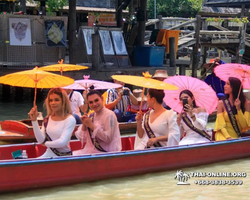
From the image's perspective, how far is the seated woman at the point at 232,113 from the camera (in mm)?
7261

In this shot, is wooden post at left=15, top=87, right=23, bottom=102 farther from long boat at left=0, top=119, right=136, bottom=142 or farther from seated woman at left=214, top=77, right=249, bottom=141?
seated woman at left=214, top=77, right=249, bottom=141

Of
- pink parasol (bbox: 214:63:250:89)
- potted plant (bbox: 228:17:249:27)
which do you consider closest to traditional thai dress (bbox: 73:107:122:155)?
pink parasol (bbox: 214:63:250:89)

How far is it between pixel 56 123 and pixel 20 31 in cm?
795

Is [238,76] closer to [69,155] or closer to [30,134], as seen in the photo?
[69,155]

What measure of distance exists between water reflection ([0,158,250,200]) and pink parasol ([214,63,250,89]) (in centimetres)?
158

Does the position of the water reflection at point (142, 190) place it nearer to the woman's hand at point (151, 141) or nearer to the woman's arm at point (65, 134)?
the woman's hand at point (151, 141)

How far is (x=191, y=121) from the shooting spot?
22.5 feet

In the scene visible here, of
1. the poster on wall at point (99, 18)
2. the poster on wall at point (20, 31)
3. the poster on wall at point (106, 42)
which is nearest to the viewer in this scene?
the poster on wall at point (20, 31)

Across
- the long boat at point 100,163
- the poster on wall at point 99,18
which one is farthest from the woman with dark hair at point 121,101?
the poster on wall at point 99,18

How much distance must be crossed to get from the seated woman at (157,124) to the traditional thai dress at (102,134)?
1.14 feet

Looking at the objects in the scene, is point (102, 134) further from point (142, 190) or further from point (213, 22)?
point (213, 22)

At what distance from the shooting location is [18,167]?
591cm

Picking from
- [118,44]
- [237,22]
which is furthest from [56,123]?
[237,22]

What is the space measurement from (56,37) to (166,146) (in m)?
7.81
